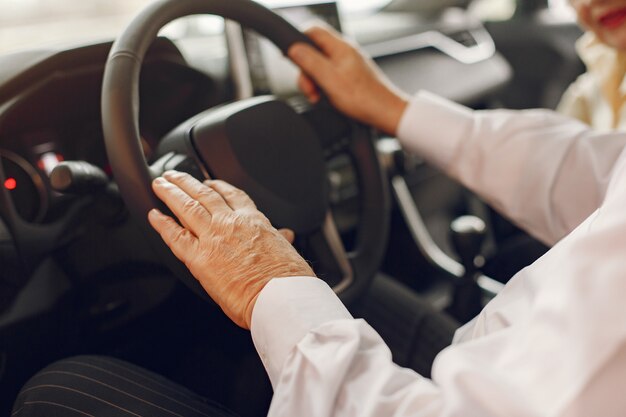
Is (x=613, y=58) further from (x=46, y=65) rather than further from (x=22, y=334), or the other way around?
(x=22, y=334)

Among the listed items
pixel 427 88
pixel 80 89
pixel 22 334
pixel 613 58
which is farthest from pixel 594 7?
pixel 22 334

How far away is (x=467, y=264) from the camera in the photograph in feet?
3.41

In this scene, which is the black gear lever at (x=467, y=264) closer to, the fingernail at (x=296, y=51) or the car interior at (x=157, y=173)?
the car interior at (x=157, y=173)

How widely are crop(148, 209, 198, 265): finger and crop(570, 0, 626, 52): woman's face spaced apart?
0.69m

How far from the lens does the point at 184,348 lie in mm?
863

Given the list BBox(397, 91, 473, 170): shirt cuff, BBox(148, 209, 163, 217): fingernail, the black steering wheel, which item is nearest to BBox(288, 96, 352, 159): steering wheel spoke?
the black steering wheel

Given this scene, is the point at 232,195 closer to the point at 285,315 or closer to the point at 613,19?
the point at 285,315

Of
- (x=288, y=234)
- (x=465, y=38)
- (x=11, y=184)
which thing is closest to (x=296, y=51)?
(x=288, y=234)

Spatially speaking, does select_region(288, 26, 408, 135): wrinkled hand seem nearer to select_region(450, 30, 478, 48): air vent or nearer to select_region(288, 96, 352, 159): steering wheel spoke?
select_region(288, 96, 352, 159): steering wheel spoke

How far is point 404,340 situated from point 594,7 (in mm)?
558

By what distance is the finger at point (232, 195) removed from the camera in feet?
2.04

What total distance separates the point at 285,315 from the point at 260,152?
0.80 feet

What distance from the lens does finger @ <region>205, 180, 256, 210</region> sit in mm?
623

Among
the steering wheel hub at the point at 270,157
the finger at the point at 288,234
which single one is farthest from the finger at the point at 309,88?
the finger at the point at 288,234
